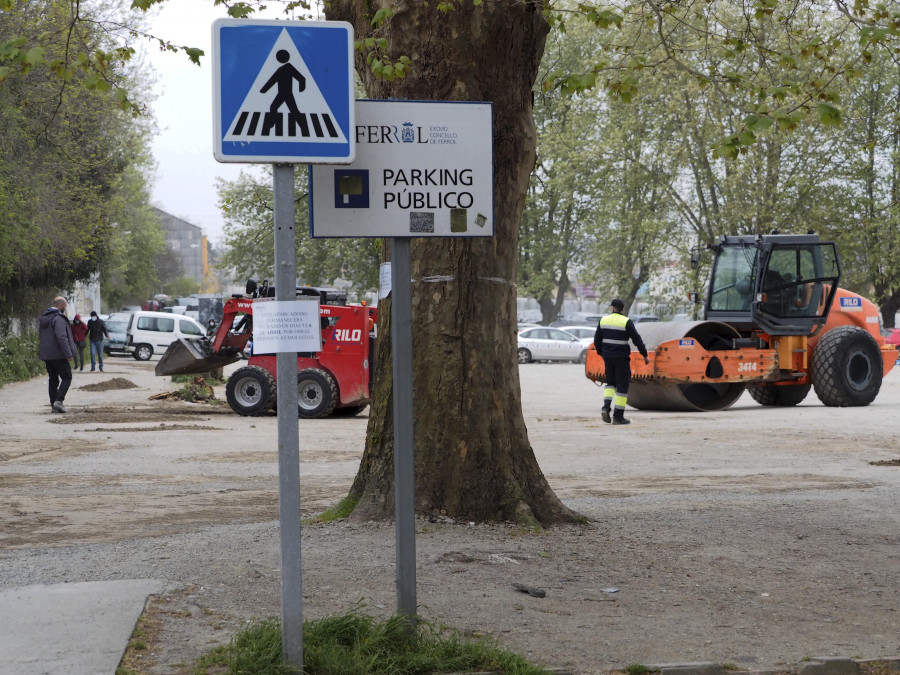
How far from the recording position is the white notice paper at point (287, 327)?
4445 millimetres

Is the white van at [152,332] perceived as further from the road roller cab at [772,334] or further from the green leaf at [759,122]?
the green leaf at [759,122]

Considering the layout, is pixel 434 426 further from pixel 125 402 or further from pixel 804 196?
pixel 804 196

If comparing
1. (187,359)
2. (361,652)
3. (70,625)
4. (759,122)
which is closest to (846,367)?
(187,359)

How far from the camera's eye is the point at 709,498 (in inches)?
391

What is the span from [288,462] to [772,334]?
1709cm

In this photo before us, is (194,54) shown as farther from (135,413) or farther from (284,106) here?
(135,413)

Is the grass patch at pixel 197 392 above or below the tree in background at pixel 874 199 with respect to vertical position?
below

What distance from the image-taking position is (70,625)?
17.2 ft

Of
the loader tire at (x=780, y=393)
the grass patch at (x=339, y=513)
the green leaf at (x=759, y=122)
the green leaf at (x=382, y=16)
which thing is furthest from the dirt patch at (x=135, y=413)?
the green leaf at (x=759, y=122)

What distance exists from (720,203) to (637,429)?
27.7m

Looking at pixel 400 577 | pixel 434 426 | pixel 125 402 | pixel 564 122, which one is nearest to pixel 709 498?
pixel 434 426

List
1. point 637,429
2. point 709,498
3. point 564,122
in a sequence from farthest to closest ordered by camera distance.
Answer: point 564,122, point 637,429, point 709,498

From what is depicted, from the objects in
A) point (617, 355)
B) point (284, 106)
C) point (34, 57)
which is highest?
point (34, 57)

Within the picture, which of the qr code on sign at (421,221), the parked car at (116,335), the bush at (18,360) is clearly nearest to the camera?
the qr code on sign at (421,221)
